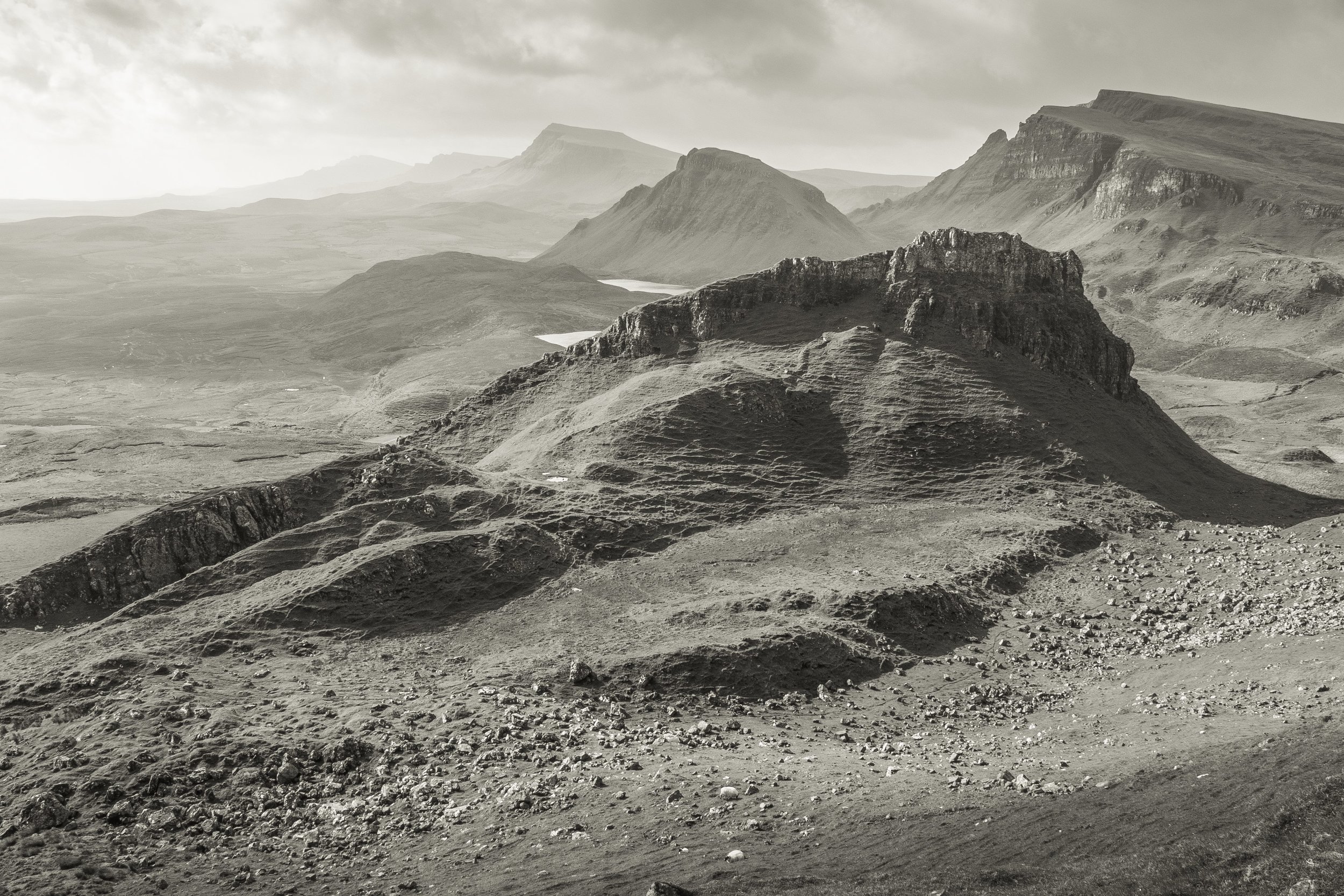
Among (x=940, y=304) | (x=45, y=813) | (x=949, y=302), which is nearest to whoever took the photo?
(x=45, y=813)

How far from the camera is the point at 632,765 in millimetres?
32594

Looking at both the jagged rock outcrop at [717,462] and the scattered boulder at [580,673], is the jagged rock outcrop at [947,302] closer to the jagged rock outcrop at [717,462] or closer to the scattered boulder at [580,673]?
the jagged rock outcrop at [717,462]

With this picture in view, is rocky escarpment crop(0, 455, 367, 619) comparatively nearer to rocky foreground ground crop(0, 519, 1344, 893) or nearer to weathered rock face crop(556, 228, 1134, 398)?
→ rocky foreground ground crop(0, 519, 1344, 893)

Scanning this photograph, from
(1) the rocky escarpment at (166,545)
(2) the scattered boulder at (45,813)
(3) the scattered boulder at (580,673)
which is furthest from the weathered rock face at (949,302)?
(2) the scattered boulder at (45,813)

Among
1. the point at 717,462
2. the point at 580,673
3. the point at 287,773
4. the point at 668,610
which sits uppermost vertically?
the point at 717,462

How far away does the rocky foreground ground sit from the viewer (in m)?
26.8

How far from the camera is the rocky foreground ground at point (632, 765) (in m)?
26.8

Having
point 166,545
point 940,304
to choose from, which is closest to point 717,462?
point 940,304

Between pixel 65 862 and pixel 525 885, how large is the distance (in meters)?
13.4

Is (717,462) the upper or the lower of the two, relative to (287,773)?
upper

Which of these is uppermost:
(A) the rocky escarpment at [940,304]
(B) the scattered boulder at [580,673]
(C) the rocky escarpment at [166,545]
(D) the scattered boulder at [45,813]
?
(A) the rocky escarpment at [940,304]

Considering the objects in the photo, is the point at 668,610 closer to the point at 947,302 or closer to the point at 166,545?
the point at 166,545

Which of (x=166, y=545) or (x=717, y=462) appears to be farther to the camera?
(x=717, y=462)

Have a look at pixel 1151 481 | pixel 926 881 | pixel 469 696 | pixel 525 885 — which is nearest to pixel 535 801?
pixel 525 885
